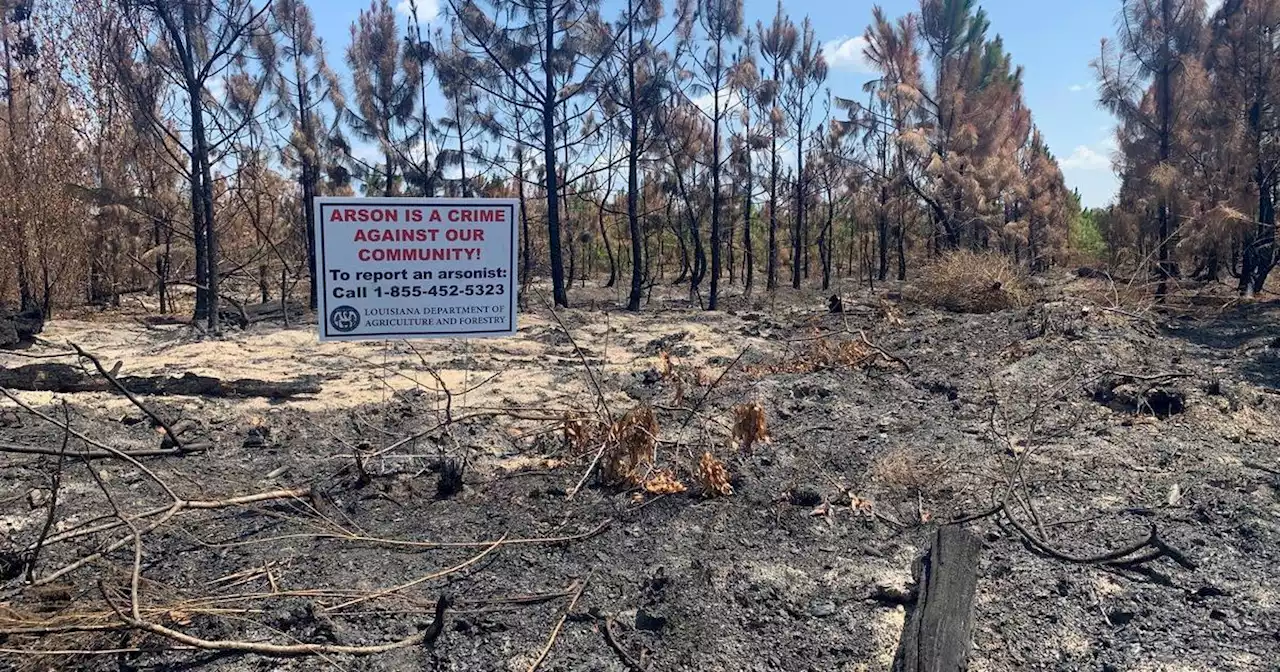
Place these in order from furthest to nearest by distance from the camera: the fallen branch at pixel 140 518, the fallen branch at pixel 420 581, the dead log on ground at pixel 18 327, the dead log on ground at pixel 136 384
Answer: the dead log on ground at pixel 18 327 → the dead log on ground at pixel 136 384 → the fallen branch at pixel 140 518 → the fallen branch at pixel 420 581

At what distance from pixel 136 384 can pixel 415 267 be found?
397 cm

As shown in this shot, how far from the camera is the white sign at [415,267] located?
14.7 feet

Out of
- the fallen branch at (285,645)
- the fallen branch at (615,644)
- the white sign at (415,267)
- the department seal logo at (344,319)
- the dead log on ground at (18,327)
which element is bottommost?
the fallen branch at (615,644)

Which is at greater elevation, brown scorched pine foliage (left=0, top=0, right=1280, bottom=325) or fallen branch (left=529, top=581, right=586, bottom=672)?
brown scorched pine foliage (left=0, top=0, right=1280, bottom=325)

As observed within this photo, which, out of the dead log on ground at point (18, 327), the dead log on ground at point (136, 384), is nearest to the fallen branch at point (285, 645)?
the dead log on ground at point (136, 384)

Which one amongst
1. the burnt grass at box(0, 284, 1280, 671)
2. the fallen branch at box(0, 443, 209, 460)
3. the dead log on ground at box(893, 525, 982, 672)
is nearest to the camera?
the dead log on ground at box(893, 525, 982, 672)

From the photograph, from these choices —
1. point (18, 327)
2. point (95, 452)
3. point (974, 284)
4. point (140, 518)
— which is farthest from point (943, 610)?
point (974, 284)

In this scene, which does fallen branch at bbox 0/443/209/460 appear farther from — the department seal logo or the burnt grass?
the department seal logo

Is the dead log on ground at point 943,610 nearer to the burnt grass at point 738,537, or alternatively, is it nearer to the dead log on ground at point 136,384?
the burnt grass at point 738,537

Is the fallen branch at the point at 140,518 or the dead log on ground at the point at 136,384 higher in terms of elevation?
the dead log on ground at the point at 136,384

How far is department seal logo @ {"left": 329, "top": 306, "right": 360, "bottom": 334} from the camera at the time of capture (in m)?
4.54

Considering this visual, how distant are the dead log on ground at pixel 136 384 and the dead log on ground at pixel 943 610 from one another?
19.4 feet

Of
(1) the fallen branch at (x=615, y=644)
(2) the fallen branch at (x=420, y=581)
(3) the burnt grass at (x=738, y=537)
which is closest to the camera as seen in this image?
(1) the fallen branch at (x=615, y=644)

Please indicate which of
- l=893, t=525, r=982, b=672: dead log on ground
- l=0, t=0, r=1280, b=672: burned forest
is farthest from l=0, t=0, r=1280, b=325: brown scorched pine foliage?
l=893, t=525, r=982, b=672: dead log on ground
